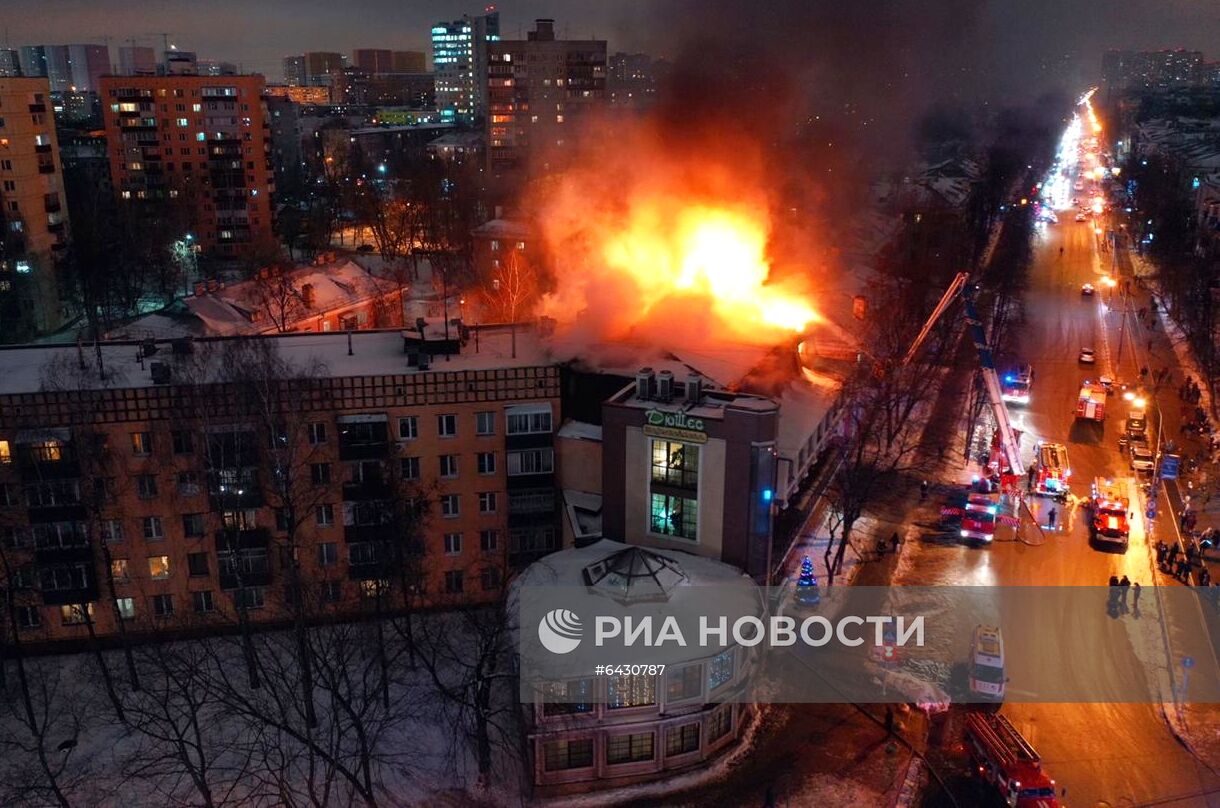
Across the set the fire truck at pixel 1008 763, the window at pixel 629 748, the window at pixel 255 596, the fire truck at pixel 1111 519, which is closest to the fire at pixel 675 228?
the fire truck at pixel 1111 519

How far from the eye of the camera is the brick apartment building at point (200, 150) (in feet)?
199

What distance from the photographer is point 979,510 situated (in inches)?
996

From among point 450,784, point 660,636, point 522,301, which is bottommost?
point 450,784

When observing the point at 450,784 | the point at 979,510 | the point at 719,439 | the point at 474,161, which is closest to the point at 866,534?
the point at 979,510

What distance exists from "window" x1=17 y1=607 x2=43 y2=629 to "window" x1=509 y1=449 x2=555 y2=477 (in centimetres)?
1072

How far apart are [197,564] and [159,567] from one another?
784mm

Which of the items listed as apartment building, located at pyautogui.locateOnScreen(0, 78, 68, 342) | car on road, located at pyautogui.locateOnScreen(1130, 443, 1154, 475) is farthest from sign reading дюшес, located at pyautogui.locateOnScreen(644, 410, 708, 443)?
apartment building, located at pyautogui.locateOnScreen(0, 78, 68, 342)

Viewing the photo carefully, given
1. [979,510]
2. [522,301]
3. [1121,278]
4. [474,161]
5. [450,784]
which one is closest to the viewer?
[450,784]

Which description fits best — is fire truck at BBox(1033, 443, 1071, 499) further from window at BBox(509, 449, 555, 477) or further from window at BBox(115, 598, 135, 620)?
window at BBox(115, 598, 135, 620)

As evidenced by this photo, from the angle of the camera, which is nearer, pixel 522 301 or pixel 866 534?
pixel 866 534

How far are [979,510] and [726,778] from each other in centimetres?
1261

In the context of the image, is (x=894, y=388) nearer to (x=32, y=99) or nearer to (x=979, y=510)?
(x=979, y=510)

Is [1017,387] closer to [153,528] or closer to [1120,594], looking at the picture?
[1120,594]

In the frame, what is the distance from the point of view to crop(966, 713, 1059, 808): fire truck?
14984 millimetres
